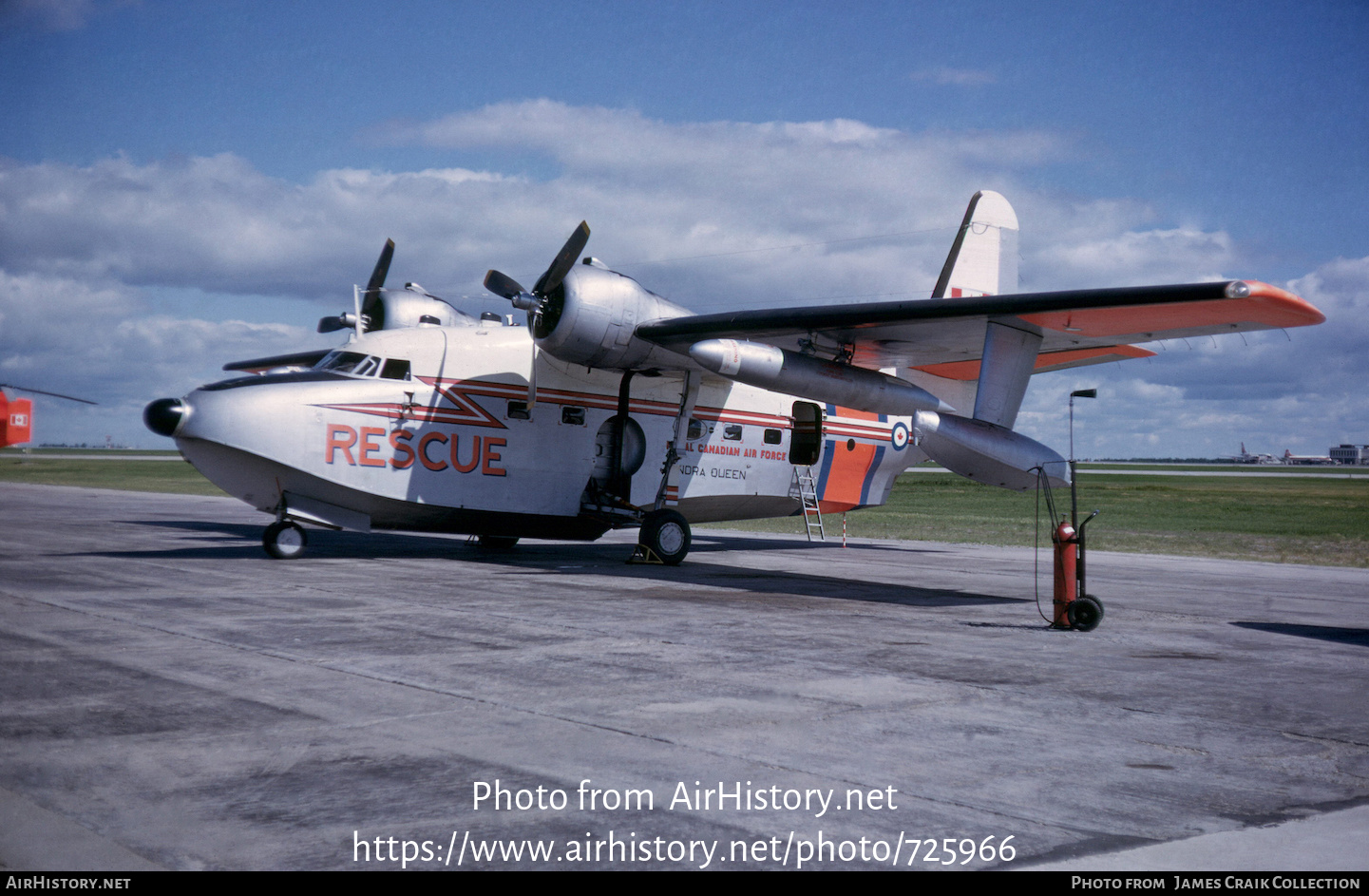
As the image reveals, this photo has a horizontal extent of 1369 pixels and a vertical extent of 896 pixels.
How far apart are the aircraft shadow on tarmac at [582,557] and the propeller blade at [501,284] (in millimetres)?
4514

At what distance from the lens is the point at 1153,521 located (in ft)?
124

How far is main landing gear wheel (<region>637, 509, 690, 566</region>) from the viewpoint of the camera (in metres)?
18.0

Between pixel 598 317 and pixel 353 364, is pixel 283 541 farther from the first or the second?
pixel 598 317

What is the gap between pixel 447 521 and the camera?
1773 cm

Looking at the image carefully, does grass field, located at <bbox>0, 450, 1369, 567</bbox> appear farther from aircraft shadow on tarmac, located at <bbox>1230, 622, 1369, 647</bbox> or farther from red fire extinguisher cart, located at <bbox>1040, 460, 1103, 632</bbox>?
red fire extinguisher cart, located at <bbox>1040, 460, 1103, 632</bbox>

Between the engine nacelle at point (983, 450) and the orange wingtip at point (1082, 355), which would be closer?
the engine nacelle at point (983, 450)

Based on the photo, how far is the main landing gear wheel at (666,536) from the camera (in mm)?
17953

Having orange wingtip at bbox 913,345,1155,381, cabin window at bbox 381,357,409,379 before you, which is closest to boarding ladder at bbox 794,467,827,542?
orange wingtip at bbox 913,345,1155,381

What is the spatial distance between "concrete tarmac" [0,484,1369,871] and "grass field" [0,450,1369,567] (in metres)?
13.3

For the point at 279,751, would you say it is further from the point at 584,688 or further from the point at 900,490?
the point at 900,490

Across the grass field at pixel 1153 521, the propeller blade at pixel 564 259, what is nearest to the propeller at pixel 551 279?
the propeller blade at pixel 564 259

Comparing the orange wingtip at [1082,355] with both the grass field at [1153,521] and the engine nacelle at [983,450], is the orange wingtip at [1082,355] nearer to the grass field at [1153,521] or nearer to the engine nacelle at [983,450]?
the engine nacelle at [983,450]

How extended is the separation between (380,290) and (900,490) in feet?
138

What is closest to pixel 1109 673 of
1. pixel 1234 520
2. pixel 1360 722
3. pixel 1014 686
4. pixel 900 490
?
pixel 1014 686
